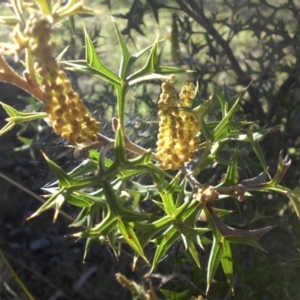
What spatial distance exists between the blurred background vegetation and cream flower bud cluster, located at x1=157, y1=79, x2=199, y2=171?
20 cm

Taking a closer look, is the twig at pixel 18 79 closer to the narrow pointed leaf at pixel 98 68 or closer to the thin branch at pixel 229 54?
the narrow pointed leaf at pixel 98 68

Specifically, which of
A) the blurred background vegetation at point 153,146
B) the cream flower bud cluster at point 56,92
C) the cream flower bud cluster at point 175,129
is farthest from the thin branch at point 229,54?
the cream flower bud cluster at point 56,92

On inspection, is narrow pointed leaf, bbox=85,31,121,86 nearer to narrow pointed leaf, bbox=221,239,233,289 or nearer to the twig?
the twig

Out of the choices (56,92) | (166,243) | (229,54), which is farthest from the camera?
(229,54)

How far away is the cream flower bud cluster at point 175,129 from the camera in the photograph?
3.24ft

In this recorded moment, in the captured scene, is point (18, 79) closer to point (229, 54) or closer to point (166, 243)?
point (166, 243)

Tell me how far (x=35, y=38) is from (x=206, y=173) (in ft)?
3.57

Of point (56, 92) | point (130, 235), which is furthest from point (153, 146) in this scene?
point (56, 92)

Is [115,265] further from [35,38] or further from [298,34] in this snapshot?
[35,38]

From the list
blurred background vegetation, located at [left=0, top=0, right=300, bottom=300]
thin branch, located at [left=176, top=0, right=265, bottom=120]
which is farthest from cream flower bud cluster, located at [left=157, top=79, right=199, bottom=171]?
thin branch, located at [left=176, top=0, right=265, bottom=120]

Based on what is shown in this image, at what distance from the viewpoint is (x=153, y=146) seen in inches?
61.9

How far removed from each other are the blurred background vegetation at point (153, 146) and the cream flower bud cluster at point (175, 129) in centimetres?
20

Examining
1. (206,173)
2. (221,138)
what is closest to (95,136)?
(221,138)

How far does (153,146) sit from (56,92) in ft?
2.51
